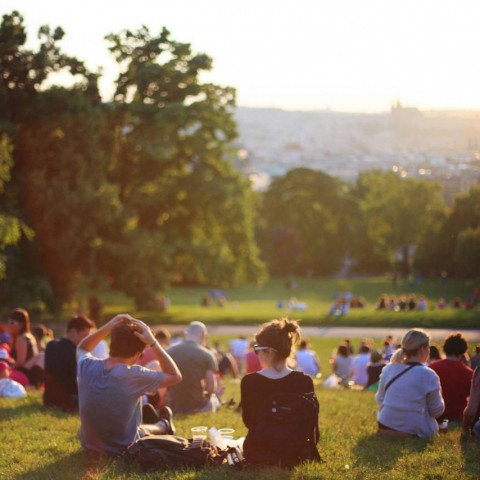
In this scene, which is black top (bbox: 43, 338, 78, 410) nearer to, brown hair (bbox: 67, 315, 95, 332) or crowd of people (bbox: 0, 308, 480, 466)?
crowd of people (bbox: 0, 308, 480, 466)

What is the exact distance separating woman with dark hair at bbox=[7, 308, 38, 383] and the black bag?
19.2ft

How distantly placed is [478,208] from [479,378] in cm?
1686

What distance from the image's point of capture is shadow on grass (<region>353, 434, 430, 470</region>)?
7338 millimetres

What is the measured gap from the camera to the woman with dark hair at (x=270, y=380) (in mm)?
6746

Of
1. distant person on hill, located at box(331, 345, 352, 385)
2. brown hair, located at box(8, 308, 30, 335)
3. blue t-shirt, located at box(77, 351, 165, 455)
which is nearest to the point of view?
blue t-shirt, located at box(77, 351, 165, 455)

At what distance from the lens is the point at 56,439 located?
844 cm

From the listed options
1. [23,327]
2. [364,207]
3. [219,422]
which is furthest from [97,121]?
[364,207]

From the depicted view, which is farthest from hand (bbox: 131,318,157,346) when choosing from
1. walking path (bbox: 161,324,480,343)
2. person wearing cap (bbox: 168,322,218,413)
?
walking path (bbox: 161,324,480,343)

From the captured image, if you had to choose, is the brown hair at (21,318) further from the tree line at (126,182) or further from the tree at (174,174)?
the tree at (174,174)

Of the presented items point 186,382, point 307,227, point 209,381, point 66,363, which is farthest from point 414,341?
point 307,227

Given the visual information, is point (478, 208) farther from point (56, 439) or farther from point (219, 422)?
point (56, 439)

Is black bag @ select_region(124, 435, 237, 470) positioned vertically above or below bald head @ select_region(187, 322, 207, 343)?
below

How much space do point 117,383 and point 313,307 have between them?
42.2 m

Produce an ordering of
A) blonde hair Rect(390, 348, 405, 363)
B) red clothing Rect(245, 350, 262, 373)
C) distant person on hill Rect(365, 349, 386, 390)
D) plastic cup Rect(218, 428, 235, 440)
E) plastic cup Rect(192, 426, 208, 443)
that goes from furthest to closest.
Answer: distant person on hill Rect(365, 349, 386, 390)
red clothing Rect(245, 350, 262, 373)
blonde hair Rect(390, 348, 405, 363)
plastic cup Rect(218, 428, 235, 440)
plastic cup Rect(192, 426, 208, 443)
